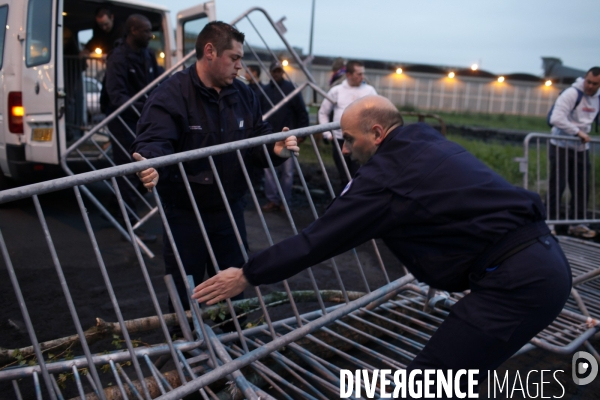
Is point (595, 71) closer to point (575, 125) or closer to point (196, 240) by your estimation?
point (575, 125)

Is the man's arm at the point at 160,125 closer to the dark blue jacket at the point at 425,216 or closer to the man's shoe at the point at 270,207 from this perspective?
the dark blue jacket at the point at 425,216

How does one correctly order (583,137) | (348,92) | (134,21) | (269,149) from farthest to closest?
(348,92) → (583,137) → (134,21) → (269,149)

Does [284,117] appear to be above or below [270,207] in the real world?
above

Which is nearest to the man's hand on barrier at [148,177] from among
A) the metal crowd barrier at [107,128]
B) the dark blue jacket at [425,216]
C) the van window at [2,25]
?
the dark blue jacket at [425,216]

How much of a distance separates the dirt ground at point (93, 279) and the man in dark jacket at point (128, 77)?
2.72 ft

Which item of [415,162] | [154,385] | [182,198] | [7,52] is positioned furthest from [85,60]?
[415,162]

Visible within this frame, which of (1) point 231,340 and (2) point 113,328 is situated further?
(1) point 231,340

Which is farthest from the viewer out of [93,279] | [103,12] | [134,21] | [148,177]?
[103,12]

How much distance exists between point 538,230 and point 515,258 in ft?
0.54

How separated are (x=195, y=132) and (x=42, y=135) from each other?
3.67 metres

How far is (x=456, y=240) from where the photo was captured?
2041 mm

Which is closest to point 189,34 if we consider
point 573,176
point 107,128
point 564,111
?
point 107,128

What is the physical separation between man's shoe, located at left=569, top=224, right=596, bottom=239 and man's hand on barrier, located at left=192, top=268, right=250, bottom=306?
18.9ft

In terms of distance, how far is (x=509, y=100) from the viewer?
39.2 m
